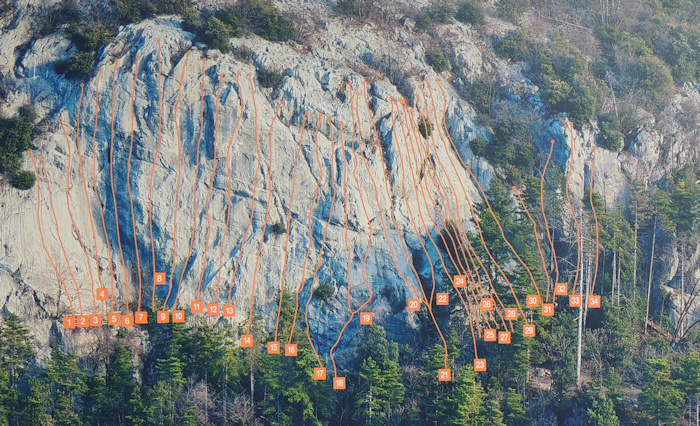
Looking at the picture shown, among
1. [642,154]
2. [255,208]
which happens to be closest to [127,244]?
[255,208]

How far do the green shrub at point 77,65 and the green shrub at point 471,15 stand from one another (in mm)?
33022

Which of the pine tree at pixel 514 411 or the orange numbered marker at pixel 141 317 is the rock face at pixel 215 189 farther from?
the pine tree at pixel 514 411

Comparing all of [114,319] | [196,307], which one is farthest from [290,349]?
[114,319]

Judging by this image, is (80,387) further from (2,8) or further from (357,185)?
(2,8)

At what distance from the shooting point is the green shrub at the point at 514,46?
7356 centimetres

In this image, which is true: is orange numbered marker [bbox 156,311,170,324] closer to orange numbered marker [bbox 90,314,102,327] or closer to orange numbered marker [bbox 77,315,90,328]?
orange numbered marker [bbox 90,314,102,327]

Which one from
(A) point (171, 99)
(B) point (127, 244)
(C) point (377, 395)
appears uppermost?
(A) point (171, 99)

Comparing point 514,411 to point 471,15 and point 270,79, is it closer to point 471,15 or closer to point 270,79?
point 270,79

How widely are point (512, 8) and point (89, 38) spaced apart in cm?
3950

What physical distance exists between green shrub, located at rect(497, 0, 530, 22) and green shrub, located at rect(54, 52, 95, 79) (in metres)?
38.4

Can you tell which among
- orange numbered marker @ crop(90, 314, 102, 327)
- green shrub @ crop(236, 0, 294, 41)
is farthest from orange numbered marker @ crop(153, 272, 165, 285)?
green shrub @ crop(236, 0, 294, 41)

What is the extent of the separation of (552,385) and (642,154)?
75.7ft

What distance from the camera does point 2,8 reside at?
63.6m

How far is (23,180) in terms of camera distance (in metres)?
54.6
